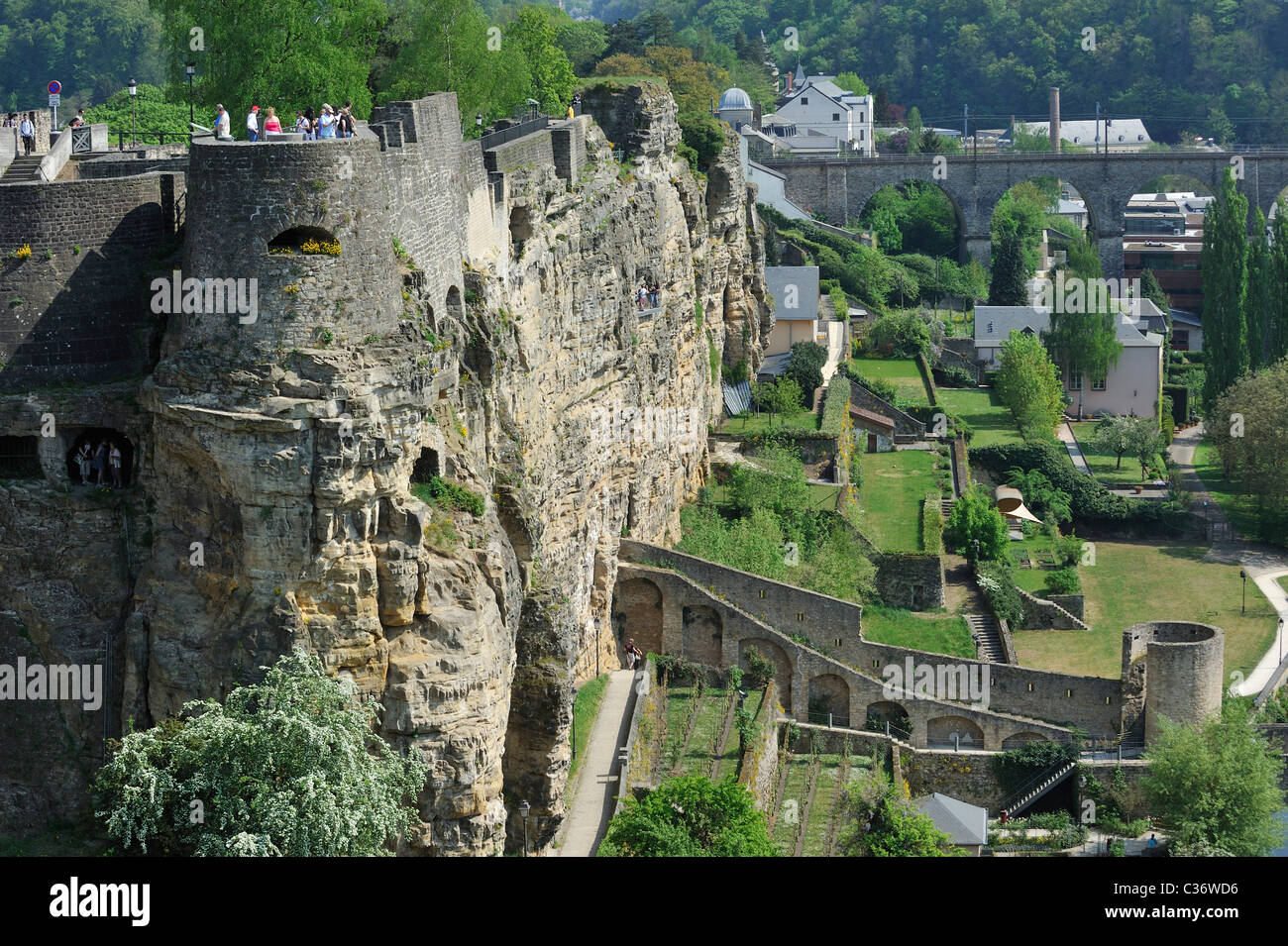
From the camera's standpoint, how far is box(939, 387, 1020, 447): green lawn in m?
86.3

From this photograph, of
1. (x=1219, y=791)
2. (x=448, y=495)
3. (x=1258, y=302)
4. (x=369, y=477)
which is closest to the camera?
(x=369, y=477)

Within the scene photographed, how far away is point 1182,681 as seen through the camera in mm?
54781

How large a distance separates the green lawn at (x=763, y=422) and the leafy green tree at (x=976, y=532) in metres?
7.77

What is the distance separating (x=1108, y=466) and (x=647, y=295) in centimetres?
3549

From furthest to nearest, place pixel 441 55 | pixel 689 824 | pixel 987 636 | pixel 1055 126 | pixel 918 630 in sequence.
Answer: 1. pixel 1055 126
2. pixel 987 636
3. pixel 918 630
4. pixel 441 55
5. pixel 689 824

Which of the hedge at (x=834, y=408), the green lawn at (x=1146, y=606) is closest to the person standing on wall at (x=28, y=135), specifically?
the green lawn at (x=1146, y=606)

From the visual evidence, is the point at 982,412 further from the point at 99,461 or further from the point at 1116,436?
the point at 99,461

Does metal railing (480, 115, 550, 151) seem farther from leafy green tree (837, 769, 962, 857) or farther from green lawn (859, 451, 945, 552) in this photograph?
green lawn (859, 451, 945, 552)

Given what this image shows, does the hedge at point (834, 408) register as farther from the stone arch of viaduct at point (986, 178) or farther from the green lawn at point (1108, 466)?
the stone arch of viaduct at point (986, 178)

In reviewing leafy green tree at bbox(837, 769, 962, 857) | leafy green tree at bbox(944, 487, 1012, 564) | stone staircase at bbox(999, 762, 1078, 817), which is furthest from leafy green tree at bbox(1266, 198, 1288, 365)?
leafy green tree at bbox(837, 769, 962, 857)

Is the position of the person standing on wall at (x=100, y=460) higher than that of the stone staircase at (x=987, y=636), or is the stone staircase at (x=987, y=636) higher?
the person standing on wall at (x=100, y=460)

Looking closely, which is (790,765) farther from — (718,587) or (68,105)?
(68,105)

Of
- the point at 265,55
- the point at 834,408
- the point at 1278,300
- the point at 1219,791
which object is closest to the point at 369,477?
the point at 265,55

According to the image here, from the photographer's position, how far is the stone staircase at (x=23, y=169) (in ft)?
120
